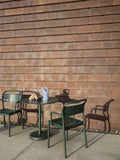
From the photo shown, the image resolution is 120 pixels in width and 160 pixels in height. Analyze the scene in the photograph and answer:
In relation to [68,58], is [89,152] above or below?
below

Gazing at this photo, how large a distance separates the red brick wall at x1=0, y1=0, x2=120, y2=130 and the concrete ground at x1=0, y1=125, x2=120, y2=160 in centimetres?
58

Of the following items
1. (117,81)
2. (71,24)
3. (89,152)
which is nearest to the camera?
(89,152)

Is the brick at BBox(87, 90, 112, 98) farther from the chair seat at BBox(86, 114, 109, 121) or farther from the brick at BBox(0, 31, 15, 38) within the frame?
the brick at BBox(0, 31, 15, 38)

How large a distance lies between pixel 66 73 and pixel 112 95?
111cm

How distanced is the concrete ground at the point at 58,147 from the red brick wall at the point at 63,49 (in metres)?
0.58

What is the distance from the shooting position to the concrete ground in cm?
248

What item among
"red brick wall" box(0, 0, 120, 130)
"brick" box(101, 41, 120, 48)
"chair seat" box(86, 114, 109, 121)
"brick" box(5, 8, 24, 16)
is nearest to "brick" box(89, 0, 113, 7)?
"red brick wall" box(0, 0, 120, 130)

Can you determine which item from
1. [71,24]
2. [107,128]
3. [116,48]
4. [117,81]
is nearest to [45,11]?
[71,24]

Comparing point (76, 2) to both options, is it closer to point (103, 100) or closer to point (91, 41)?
point (91, 41)

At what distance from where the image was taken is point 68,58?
3783mm

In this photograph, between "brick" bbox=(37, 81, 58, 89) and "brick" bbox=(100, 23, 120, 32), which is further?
"brick" bbox=(37, 81, 58, 89)

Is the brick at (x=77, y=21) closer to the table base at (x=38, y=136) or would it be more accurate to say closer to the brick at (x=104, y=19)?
the brick at (x=104, y=19)

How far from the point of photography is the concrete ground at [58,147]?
2477mm

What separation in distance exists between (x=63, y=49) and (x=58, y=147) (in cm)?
209
